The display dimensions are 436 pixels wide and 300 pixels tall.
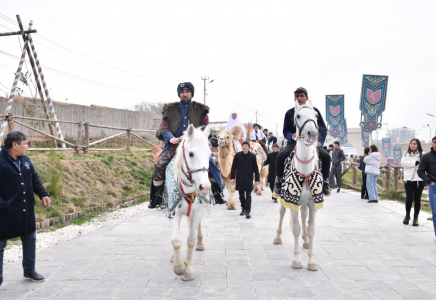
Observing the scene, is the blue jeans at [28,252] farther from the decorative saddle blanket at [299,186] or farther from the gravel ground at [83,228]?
the decorative saddle blanket at [299,186]

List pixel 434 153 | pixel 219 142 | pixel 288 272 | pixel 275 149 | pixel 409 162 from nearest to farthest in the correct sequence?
pixel 288 272
pixel 434 153
pixel 409 162
pixel 219 142
pixel 275 149

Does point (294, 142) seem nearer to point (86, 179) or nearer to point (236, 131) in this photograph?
point (236, 131)

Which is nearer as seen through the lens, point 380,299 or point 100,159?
point 380,299

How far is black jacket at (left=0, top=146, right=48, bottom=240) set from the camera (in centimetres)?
405

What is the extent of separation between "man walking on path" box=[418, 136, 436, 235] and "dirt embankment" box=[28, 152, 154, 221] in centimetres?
743

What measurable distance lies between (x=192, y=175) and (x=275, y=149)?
7635 mm

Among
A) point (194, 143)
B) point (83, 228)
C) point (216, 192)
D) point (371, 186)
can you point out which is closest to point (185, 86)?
point (194, 143)

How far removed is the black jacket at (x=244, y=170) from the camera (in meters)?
8.62

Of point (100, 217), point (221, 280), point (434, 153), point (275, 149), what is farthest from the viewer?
point (275, 149)

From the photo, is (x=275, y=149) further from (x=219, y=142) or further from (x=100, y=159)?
(x=100, y=159)

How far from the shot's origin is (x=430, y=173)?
6.50m

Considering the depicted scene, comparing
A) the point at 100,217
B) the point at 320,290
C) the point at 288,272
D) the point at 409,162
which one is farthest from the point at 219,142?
the point at 320,290

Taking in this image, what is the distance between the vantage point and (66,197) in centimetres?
848

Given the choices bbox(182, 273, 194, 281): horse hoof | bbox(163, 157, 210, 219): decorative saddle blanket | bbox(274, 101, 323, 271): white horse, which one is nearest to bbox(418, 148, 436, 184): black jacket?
bbox(274, 101, 323, 271): white horse
